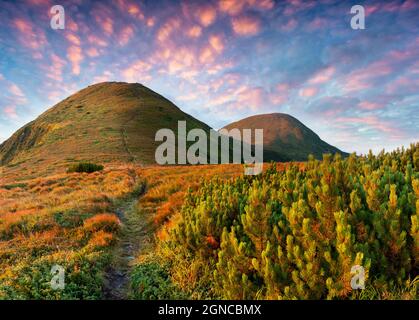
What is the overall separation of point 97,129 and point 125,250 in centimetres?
6367

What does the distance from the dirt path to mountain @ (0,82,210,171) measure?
32.2m

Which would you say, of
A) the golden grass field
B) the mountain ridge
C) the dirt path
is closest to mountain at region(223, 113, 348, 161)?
the mountain ridge

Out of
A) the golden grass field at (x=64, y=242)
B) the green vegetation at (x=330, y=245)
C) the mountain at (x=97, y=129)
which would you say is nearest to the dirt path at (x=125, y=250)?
the golden grass field at (x=64, y=242)

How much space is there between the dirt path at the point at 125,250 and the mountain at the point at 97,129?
3222 cm

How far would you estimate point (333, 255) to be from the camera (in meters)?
4.01

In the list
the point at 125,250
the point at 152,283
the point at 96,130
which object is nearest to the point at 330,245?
the point at 152,283

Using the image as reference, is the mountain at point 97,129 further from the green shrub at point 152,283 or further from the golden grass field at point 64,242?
the green shrub at point 152,283

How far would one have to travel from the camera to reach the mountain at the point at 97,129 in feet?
169

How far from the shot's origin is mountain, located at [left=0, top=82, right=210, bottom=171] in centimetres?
5144

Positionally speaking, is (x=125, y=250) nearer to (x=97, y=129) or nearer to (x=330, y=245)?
(x=330, y=245)

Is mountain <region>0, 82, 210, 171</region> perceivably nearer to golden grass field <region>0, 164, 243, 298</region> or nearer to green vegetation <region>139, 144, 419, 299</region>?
golden grass field <region>0, 164, 243, 298</region>

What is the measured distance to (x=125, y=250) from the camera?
8547 millimetres
